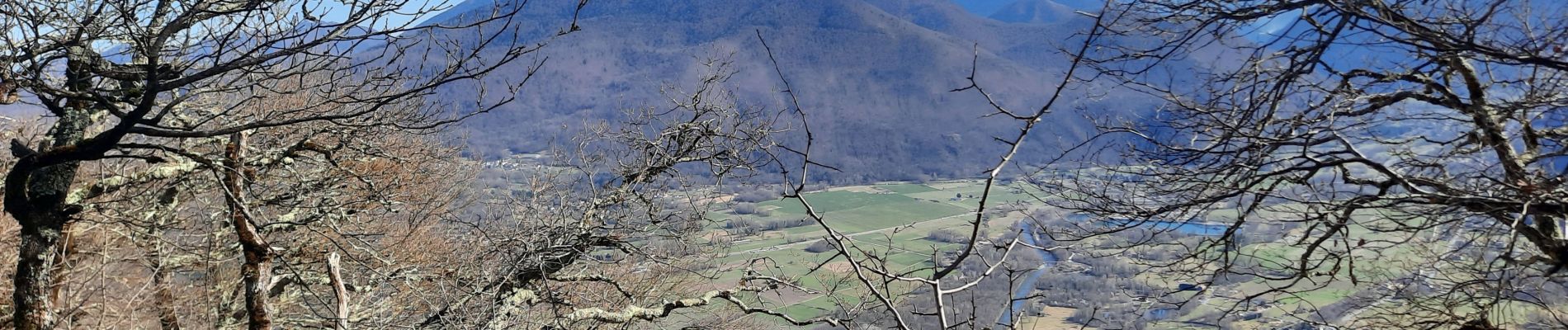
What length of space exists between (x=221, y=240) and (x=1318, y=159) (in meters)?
10.4

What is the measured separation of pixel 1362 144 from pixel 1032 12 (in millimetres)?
86253

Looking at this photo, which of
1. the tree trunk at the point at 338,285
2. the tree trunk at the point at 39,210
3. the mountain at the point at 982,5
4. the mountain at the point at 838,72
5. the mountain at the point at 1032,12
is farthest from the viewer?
the mountain at the point at 982,5

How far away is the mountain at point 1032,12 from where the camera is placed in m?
81.5

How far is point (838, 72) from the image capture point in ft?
210

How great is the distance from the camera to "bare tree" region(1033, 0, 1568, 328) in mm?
3926

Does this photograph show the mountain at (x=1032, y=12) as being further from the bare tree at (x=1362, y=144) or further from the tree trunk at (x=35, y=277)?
the tree trunk at (x=35, y=277)

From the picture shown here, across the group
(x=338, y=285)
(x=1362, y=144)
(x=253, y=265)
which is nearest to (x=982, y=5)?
(x=1362, y=144)

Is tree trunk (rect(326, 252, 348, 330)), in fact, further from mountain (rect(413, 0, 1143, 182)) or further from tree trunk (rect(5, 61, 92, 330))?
mountain (rect(413, 0, 1143, 182))

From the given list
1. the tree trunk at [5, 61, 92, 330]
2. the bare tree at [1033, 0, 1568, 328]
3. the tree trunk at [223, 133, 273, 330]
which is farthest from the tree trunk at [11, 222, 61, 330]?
the bare tree at [1033, 0, 1568, 328]

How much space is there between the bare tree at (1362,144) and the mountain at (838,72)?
27264mm

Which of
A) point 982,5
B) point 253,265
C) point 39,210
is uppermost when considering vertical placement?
point 982,5

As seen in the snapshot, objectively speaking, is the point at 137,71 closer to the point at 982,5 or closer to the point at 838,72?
the point at 838,72

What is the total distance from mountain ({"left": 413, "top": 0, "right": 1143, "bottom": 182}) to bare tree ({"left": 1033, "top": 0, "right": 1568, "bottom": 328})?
27264 mm

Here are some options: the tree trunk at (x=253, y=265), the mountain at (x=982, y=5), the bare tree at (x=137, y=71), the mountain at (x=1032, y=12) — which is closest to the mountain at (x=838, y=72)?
the mountain at (x=1032, y=12)
